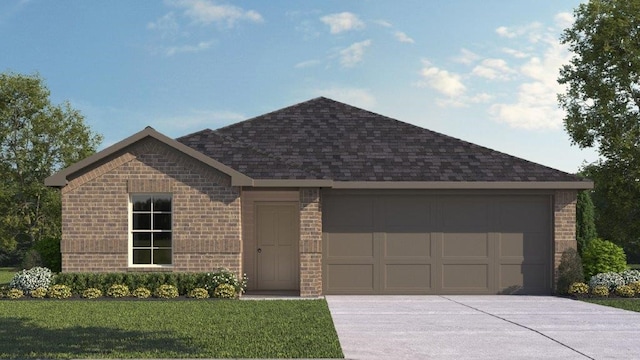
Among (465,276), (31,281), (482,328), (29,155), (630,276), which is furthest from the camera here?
(29,155)

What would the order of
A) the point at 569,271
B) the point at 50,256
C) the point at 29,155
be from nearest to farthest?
the point at 569,271 → the point at 50,256 → the point at 29,155

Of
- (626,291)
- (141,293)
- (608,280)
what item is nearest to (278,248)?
(141,293)

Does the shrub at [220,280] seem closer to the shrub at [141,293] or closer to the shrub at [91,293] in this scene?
the shrub at [141,293]

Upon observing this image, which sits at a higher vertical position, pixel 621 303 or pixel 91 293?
pixel 91 293

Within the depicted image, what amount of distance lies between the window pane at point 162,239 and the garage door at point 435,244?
4110 mm

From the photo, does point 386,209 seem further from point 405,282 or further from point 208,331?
point 208,331

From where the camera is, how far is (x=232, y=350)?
10.1 metres

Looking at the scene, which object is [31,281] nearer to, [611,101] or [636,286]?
[636,286]

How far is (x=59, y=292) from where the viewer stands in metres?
17.5

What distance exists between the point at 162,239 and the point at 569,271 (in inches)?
419

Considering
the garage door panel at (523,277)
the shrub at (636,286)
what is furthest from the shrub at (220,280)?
the shrub at (636,286)

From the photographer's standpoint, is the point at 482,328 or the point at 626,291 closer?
the point at 482,328

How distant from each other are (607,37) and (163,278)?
21939mm

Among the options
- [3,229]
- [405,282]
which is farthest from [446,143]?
[3,229]
